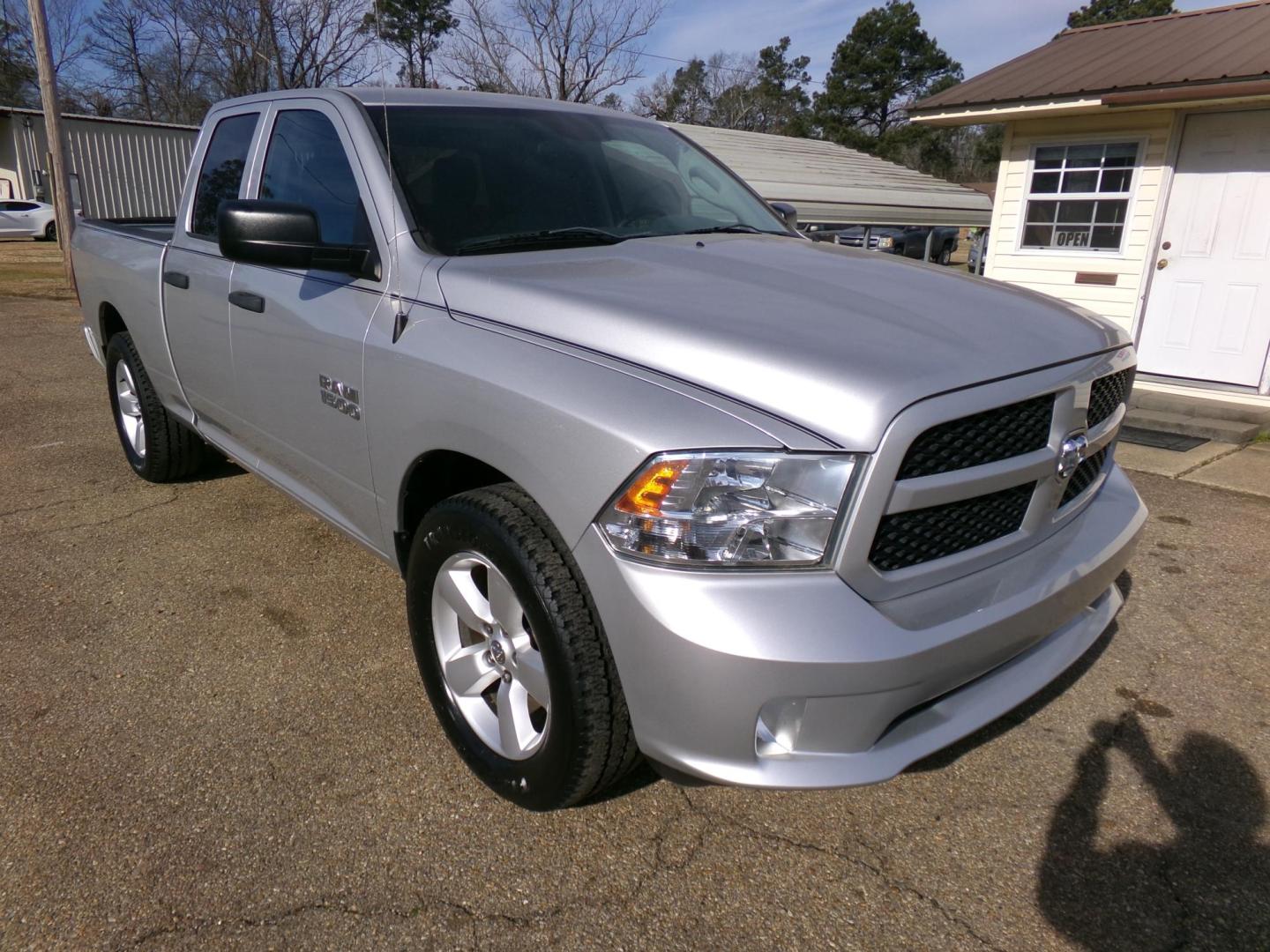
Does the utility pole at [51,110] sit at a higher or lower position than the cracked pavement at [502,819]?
higher

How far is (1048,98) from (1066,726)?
719 centimetres

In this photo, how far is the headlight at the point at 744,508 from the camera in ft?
5.87

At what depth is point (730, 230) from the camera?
130 inches

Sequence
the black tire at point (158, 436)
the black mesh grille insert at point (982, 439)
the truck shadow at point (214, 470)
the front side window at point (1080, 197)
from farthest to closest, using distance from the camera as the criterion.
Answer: the front side window at point (1080, 197) < the truck shadow at point (214, 470) < the black tire at point (158, 436) < the black mesh grille insert at point (982, 439)

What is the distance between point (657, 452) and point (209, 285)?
2.56 m

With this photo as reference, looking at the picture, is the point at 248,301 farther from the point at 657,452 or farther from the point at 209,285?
the point at 657,452

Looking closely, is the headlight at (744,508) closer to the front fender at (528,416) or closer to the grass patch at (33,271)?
the front fender at (528,416)

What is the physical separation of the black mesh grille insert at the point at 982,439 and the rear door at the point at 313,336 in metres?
1.59

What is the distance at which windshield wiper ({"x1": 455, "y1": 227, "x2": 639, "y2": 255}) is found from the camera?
265cm

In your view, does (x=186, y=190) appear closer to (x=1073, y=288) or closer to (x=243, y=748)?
(x=243, y=748)

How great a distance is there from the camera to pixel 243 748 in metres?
2.63

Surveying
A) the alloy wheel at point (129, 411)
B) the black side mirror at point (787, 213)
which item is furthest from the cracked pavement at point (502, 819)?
the black side mirror at point (787, 213)

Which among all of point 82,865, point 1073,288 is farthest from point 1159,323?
point 82,865

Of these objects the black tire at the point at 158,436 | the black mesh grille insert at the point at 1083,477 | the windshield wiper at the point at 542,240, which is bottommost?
the black tire at the point at 158,436
